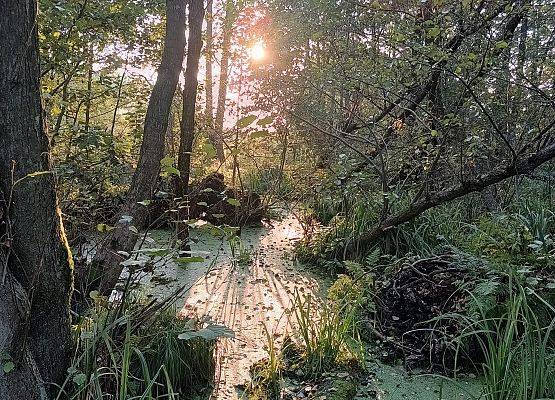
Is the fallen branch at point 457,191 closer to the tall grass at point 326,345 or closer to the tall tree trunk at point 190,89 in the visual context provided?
the tall grass at point 326,345

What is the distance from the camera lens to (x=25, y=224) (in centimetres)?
158

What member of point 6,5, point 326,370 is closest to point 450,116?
point 326,370

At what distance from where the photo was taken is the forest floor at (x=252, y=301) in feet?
7.44

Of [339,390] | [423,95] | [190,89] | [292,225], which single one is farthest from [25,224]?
[292,225]

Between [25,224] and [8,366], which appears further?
[25,224]

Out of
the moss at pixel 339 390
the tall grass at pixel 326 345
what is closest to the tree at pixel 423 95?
the tall grass at pixel 326 345

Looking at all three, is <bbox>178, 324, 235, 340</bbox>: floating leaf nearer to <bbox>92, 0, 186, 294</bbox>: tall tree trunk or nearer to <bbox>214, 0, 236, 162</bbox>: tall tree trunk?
<bbox>92, 0, 186, 294</bbox>: tall tree trunk

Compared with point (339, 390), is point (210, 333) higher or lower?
higher

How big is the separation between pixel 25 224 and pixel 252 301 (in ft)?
6.83

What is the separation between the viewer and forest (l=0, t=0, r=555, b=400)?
1656mm

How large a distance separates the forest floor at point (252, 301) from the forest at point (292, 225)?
18 mm

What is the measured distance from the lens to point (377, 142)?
4.18 m

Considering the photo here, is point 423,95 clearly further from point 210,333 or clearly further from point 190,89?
point 210,333

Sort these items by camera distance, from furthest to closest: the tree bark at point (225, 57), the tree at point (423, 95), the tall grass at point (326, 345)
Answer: the tree bark at point (225, 57) < the tree at point (423, 95) < the tall grass at point (326, 345)
